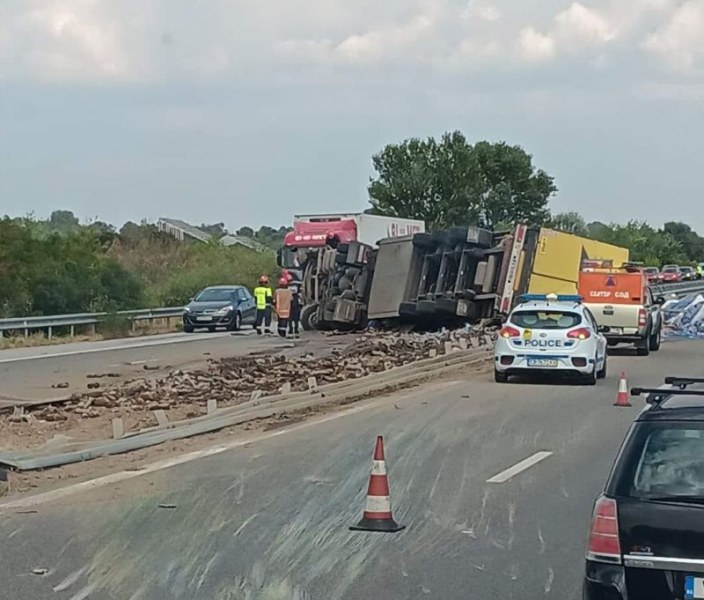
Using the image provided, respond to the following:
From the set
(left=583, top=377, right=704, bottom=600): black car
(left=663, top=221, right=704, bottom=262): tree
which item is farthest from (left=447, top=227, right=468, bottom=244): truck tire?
(left=663, top=221, right=704, bottom=262): tree

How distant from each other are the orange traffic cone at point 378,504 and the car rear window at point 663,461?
405 cm

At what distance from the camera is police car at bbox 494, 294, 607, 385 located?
74.1 ft

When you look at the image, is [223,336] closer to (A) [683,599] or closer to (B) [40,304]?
(B) [40,304]

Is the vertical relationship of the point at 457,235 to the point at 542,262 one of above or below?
above

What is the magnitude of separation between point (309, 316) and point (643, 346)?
10.2m

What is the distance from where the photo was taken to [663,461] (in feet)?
19.4

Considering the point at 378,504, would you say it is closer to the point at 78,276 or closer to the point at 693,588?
the point at 693,588

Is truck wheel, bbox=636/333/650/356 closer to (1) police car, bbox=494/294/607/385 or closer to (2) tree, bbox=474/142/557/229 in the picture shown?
(1) police car, bbox=494/294/607/385

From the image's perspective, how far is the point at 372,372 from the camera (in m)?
23.6

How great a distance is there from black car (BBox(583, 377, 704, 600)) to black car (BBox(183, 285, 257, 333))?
3500 centimetres

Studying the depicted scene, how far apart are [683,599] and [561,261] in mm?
28898

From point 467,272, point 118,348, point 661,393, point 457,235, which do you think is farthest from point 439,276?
point 661,393

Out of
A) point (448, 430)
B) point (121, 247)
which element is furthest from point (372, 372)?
point (121, 247)

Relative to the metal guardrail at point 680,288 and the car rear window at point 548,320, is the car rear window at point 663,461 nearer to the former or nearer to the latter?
the car rear window at point 548,320
